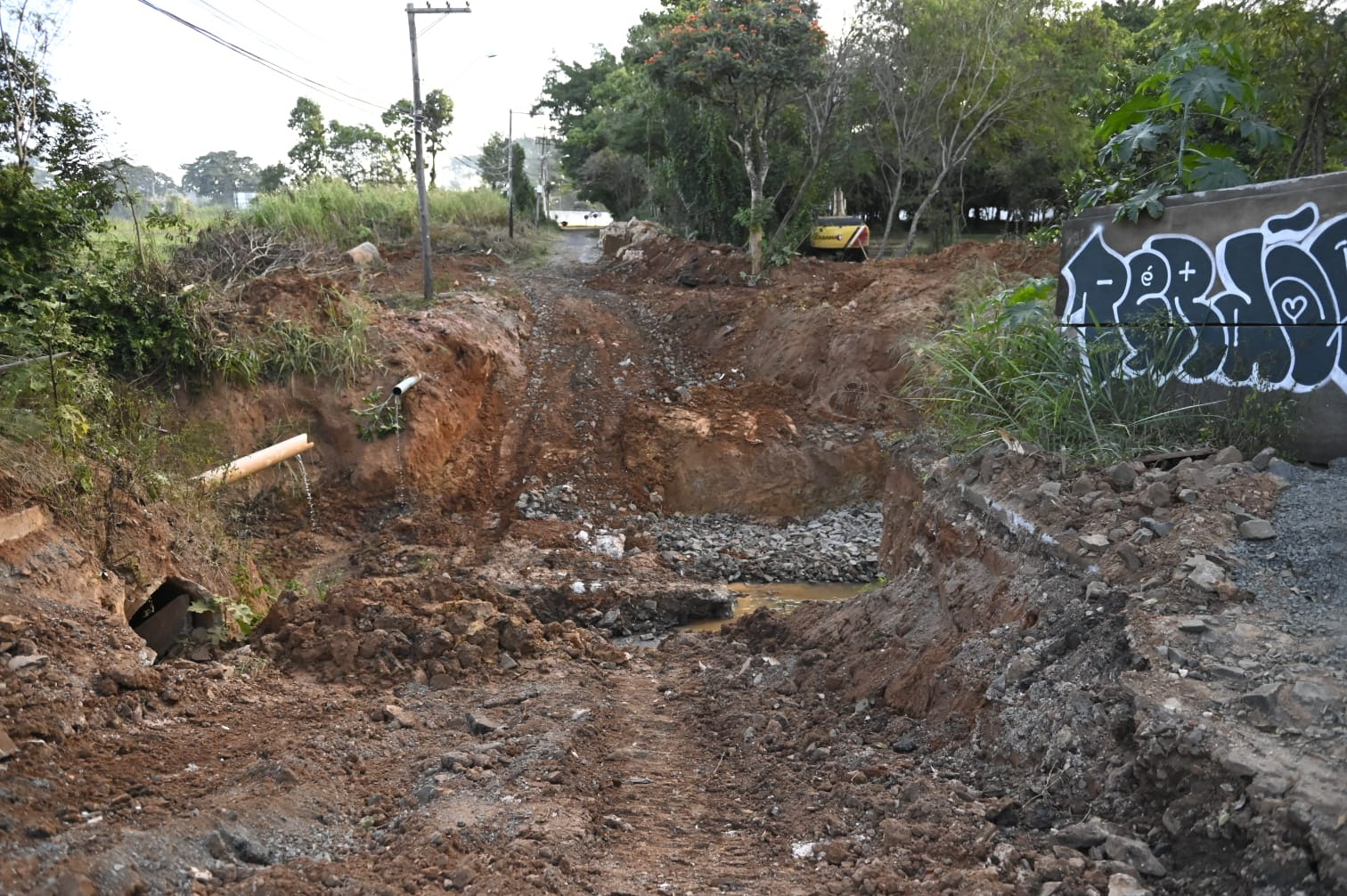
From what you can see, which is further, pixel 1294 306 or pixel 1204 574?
pixel 1294 306

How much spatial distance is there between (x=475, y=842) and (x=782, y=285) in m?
15.7

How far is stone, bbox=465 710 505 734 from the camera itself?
5277mm

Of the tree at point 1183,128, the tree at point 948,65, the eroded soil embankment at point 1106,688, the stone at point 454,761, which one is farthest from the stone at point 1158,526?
the tree at point 948,65

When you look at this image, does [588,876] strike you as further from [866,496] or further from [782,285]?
[782,285]

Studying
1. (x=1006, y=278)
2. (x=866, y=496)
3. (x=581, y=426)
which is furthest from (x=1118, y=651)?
(x=1006, y=278)

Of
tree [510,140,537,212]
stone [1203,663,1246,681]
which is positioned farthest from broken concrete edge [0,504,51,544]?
tree [510,140,537,212]

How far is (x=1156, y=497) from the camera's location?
4957 mm

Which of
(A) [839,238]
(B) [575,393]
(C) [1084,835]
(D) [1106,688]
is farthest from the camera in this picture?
(A) [839,238]

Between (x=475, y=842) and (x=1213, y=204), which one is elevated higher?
(x=1213, y=204)

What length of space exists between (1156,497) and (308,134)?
4029cm

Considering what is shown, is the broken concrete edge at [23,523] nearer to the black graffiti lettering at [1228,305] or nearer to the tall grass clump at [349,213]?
the black graffiti lettering at [1228,305]

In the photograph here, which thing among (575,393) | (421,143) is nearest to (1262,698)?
(575,393)

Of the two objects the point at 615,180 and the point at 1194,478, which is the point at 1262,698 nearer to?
the point at 1194,478

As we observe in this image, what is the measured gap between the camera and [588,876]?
3521 millimetres
